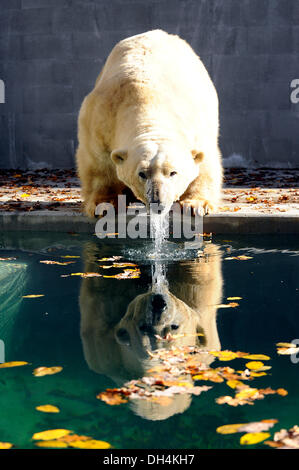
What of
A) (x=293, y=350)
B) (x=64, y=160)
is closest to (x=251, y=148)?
(x=64, y=160)

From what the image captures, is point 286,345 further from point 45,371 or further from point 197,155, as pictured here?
point 197,155

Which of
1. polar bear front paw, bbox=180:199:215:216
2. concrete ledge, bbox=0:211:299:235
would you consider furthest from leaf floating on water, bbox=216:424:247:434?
polar bear front paw, bbox=180:199:215:216

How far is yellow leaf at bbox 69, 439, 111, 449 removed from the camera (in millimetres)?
2398

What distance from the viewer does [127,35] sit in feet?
38.2

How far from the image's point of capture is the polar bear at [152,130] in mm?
5238

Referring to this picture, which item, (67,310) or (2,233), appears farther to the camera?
(2,233)

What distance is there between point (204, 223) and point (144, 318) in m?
2.57

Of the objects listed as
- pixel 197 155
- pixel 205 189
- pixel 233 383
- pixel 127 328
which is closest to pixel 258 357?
pixel 233 383

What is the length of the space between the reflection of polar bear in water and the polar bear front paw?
4.00 feet

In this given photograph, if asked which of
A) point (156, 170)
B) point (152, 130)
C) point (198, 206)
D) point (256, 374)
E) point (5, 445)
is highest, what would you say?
point (152, 130)

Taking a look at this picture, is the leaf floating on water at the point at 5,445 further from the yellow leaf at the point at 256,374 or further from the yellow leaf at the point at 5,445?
the yellow leaf at the point at 256,374

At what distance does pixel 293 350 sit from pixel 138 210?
357 centimetres
